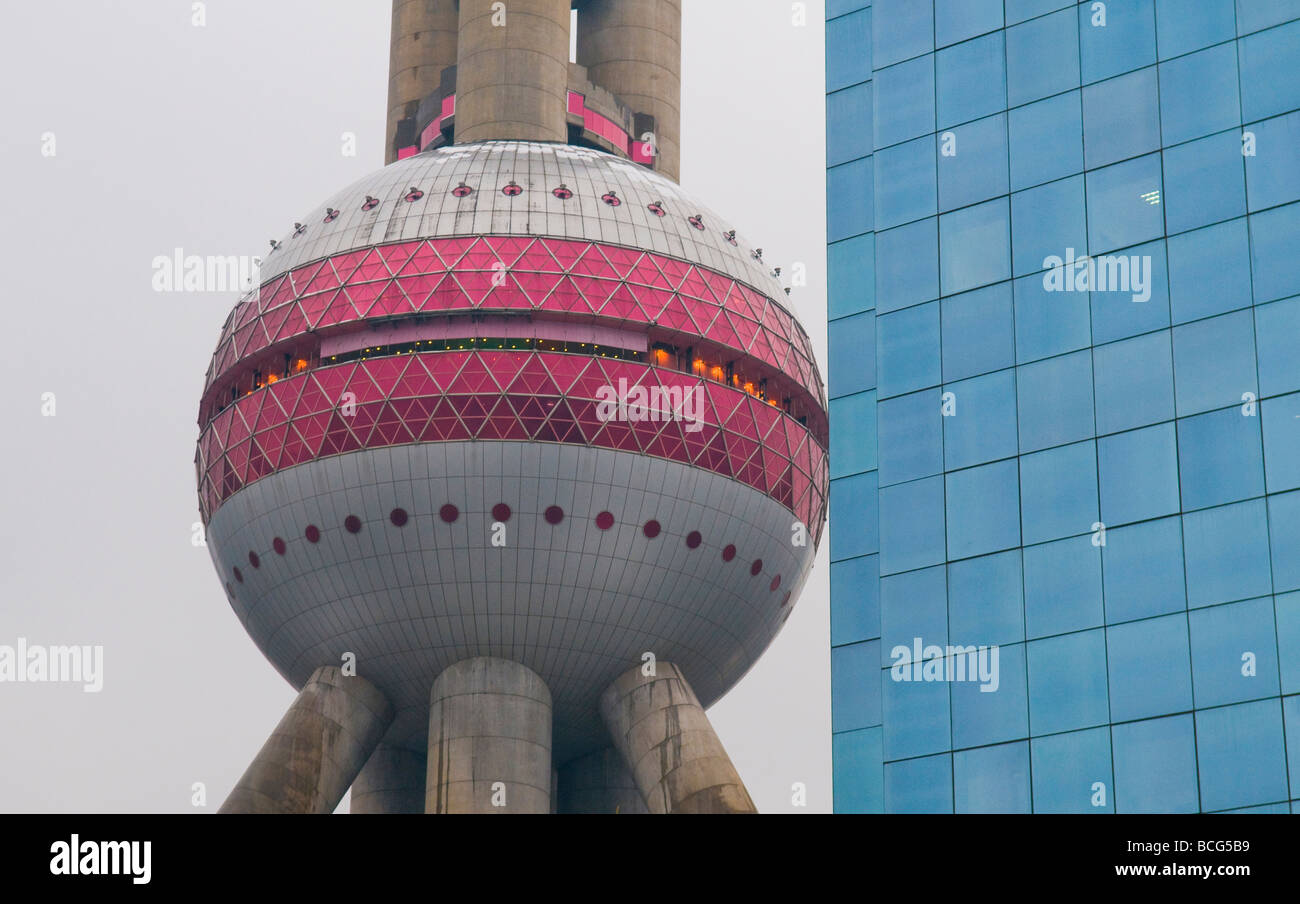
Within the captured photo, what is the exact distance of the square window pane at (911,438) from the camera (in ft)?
165

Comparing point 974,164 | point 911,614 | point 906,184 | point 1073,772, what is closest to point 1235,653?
point 1073,772

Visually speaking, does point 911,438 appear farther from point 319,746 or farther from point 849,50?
point 319,746

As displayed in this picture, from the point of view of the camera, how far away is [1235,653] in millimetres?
44875

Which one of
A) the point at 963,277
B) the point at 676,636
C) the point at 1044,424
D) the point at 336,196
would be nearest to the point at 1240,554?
the point at 1044,424

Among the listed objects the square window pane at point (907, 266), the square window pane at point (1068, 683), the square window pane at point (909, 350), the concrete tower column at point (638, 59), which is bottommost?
the square window pane at point (1068, 683)

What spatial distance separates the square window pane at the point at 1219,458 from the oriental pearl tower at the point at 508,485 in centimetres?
3162

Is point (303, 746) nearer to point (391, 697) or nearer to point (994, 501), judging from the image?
point (391, 697)

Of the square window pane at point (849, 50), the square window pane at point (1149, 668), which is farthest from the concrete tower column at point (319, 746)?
the square window pane at point (1149, 668)

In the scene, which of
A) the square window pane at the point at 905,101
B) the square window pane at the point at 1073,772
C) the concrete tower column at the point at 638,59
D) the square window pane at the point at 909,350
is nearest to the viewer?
the square window pane at the point at 1073,772

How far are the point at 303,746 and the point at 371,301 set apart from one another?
1516 cm

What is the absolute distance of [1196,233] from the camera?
48.7m

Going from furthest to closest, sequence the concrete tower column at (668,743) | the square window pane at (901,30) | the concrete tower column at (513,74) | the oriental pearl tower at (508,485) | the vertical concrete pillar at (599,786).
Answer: the concrete tower column at (513,74) < the vertical concrete pillar at (599,786) < the concrete tower column at (668,743) < the oriental pearl tower at (508,485) < the square window pane at (901,30)

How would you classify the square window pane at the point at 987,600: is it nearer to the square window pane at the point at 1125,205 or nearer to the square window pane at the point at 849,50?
the square window pane at the point at 1125,205

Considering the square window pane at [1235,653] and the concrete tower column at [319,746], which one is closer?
the square window pane at [1235,653]
